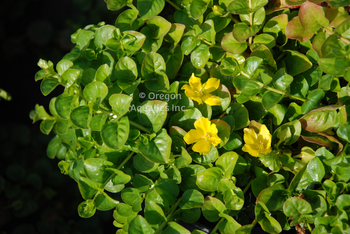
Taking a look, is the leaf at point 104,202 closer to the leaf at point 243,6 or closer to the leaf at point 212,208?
the leaf at point 212,208

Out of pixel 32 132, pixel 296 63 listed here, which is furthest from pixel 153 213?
pixel 32 132

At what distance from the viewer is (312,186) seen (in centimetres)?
66

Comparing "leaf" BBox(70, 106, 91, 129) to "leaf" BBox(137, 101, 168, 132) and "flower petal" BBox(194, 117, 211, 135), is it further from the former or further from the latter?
"flower petal" BBox(194, 117, 211, 135)

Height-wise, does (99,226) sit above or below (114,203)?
below

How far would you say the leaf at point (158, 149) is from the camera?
632 millimetres

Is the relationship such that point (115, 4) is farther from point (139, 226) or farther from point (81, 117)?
point (139, 226)

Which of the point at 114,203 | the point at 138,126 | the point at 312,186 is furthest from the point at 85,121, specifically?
the point at 312,186

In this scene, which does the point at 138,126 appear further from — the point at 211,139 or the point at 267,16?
the point at 267,16

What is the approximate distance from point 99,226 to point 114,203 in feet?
2.41

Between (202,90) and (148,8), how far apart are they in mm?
236

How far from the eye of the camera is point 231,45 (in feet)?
2.29

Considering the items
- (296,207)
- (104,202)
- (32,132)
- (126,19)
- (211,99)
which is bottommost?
(32,132)

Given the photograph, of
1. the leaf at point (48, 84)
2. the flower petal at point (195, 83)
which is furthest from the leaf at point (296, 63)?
the leaf at point (48, 84)

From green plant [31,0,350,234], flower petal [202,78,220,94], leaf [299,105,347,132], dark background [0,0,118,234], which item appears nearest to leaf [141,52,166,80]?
green plant [31,0,350,234]
